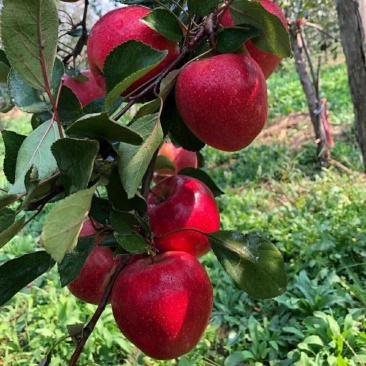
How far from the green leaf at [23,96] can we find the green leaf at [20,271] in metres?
0.16

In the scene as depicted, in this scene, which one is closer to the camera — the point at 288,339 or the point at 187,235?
the point at 187,235

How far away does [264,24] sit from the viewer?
49 cm

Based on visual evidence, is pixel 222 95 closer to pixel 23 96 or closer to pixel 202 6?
pixel 202 6

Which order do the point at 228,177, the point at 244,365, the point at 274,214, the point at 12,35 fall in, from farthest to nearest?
the point at 228,177 < the point at 274,214 < the point at 244,365 < the point at 12,35

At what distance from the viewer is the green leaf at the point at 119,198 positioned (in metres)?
0.48

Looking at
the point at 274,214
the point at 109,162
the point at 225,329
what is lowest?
the point at 274,214

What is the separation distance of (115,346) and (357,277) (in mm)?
1089

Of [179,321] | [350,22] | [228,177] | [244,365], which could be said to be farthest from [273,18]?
[228,177]

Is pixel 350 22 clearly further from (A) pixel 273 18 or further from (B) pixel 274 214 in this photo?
(B) pixel 274 214

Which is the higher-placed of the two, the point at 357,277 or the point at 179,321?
the point at 179,321

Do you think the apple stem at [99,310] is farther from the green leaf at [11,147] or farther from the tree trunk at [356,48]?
the tree trunk at [356,48]

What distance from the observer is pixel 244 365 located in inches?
70.9

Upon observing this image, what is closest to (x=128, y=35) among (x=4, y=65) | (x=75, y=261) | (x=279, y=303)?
(x=4, y=65)

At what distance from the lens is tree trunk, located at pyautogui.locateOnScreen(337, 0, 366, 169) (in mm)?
1235
